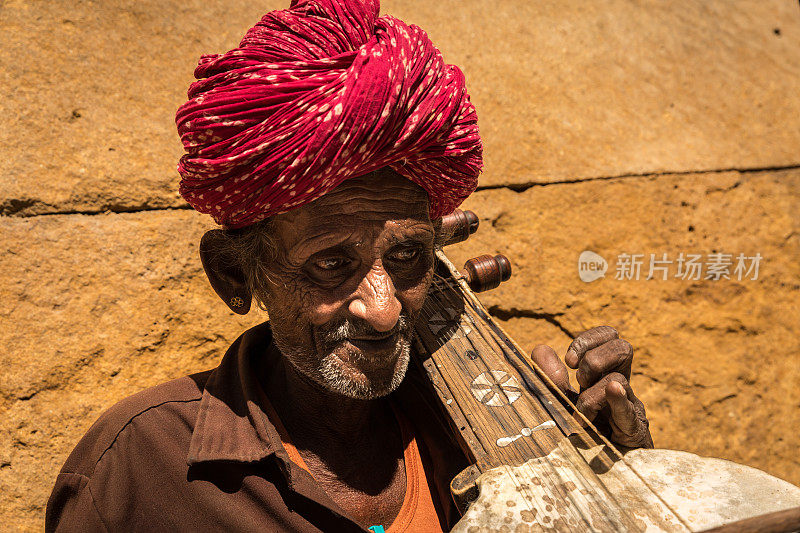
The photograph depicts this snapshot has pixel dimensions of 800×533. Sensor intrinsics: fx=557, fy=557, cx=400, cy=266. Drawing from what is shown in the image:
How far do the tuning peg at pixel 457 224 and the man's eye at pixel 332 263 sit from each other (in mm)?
443

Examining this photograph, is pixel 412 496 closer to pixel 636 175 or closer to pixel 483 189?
pixel 483 189

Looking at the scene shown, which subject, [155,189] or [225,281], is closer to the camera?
[225,281]

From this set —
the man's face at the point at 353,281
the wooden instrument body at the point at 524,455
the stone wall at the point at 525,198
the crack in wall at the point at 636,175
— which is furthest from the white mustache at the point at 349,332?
the crack in wall at the point at 636,175

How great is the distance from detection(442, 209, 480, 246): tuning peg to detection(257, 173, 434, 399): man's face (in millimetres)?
277

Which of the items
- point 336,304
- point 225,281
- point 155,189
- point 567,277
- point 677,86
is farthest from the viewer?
point 677,86

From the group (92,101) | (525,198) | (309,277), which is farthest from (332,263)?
(525,198)

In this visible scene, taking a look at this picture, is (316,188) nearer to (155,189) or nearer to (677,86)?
(155,189)

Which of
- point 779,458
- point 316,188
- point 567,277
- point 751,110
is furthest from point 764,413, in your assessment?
point 316,188

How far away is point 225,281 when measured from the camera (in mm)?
1541

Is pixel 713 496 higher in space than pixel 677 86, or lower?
lower

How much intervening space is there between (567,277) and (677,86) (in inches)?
58.1

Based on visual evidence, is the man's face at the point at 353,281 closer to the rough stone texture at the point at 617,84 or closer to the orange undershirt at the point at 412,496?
the orange undershirt at the point at 412,496

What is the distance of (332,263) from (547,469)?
680mm

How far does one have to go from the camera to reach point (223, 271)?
1.53 metres
